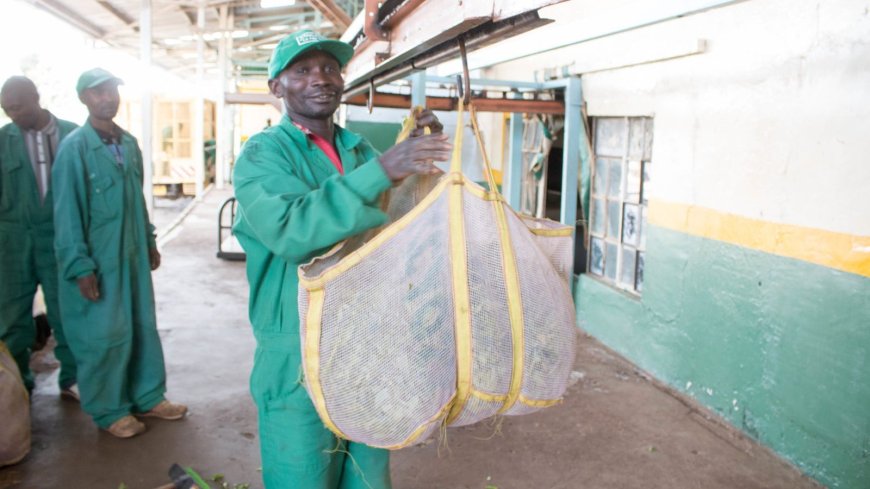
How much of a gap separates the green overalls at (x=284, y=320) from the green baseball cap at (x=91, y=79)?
2091 mm

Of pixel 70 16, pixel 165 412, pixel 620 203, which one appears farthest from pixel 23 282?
pixel 70 16

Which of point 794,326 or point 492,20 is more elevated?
point 492,20

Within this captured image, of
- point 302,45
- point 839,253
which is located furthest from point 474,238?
point 839,253

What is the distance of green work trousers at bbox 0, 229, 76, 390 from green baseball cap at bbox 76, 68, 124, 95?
3.36 ft

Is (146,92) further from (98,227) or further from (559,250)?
(559,250)

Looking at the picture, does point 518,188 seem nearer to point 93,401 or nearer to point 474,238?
point 93,401

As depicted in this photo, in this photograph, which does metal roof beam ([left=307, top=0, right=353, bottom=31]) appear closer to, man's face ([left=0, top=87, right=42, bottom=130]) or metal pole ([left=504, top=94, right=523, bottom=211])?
man's face ([left=0, top=87, right=42, bottom=130])

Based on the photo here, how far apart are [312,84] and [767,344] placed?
3247mm

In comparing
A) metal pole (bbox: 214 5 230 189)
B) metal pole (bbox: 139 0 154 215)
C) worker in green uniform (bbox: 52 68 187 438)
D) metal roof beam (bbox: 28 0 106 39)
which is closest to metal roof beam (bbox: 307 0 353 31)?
worker in green uniform (bbox: 52 68 187 438)

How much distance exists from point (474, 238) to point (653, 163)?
399 centimetres

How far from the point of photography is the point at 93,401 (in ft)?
12.4

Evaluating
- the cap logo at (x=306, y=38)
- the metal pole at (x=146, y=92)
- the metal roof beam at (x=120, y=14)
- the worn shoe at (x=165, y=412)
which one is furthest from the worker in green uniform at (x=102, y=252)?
the metal roof beam at (x=120, y=14)

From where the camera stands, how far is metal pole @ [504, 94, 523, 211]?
302 inches

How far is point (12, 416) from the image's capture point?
3.33 m
